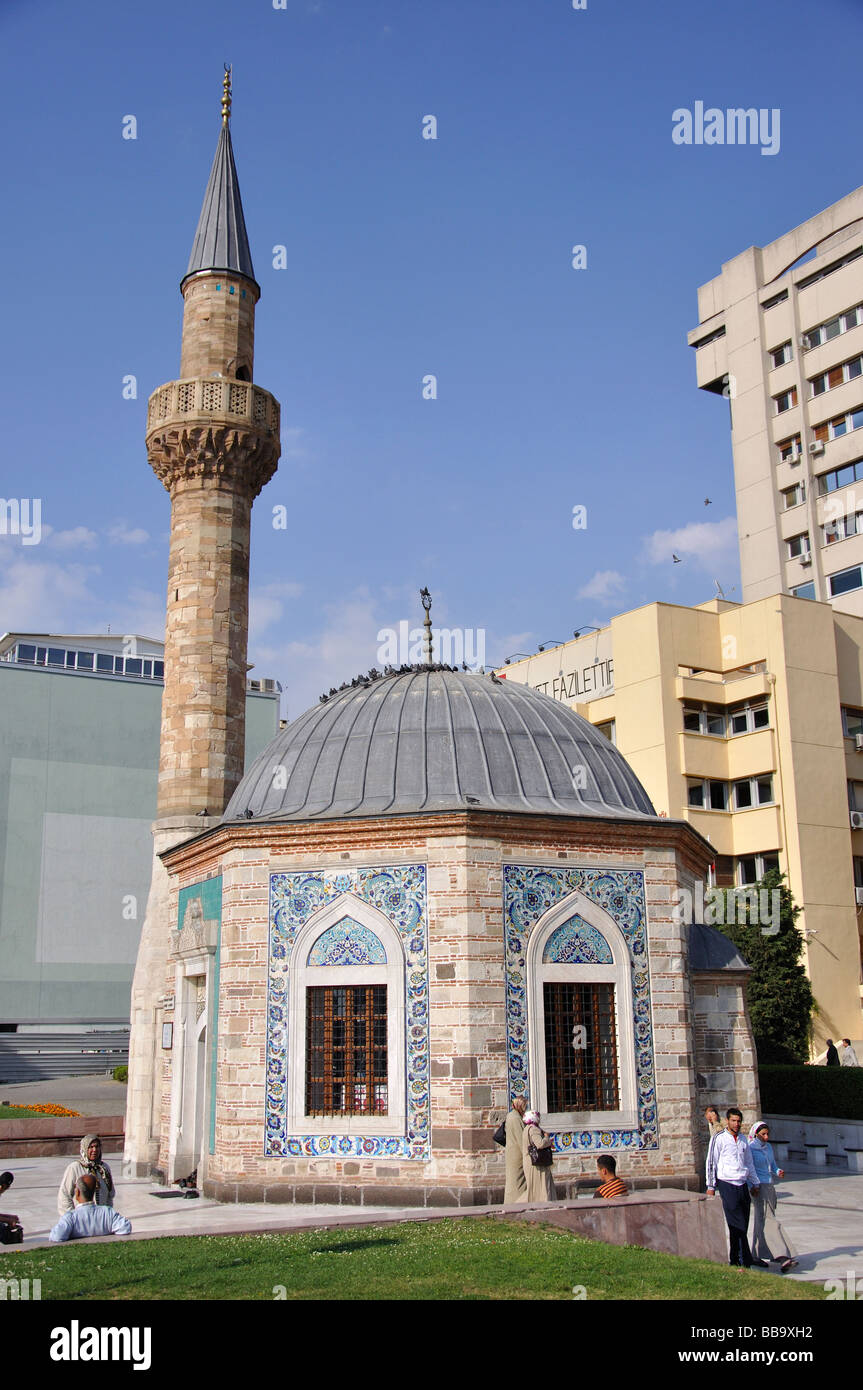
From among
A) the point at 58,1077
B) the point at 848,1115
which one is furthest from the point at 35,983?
the point at 848,1115

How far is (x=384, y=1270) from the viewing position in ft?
28.6

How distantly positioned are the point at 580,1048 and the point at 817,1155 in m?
7.26

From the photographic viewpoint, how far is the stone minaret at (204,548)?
18984mm

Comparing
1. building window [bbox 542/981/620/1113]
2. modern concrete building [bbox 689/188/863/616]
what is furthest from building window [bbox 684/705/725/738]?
building window [bbox 542/981/620/1113]

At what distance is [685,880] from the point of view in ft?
54.6

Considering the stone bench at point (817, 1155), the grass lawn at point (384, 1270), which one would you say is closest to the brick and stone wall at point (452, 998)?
the grass lawn at point (384, 1270)

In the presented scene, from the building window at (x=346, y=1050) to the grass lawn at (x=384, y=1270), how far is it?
402 centimetres

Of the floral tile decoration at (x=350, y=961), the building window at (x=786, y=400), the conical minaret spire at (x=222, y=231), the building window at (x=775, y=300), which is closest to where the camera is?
the floral tile decoration at (x=350, y=961)

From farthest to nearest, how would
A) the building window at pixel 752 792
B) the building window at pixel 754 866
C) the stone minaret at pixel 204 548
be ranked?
1. the building window at pixel 752 792
2. the building window at pixel 754 866
3. the stone minaret at pixel 204 548

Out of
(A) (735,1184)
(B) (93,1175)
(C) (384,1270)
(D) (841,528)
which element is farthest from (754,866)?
(C) (384,1270)

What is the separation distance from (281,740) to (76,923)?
86.1 ft

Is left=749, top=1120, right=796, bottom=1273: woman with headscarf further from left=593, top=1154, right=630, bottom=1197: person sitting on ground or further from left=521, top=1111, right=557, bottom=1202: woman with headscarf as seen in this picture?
left=521, top=1111, right=557, bottom=1202: woman with headscarf

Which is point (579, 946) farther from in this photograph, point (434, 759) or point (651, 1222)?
point (651, 1222)

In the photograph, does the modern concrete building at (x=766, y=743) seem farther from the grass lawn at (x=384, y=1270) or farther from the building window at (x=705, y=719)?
the grass lawn at (x=384, y=1270)
